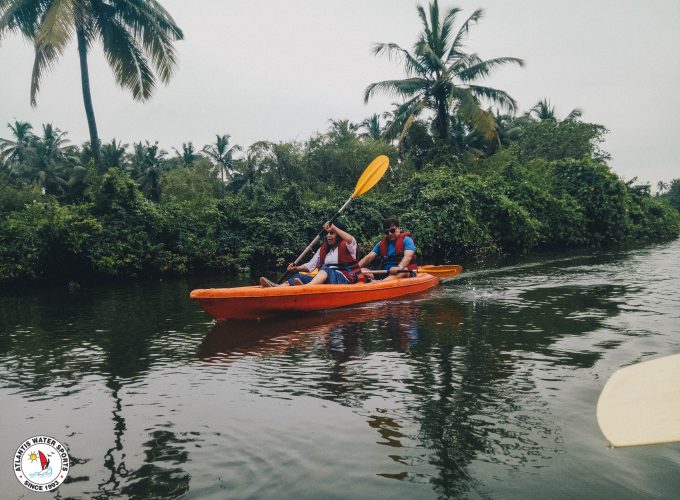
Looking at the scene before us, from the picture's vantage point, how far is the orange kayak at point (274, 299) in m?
6.63

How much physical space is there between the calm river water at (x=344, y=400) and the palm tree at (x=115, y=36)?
30.7 ft

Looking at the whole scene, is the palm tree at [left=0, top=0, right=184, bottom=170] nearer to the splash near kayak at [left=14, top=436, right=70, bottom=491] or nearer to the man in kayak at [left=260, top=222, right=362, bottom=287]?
the man in kayak at [left=260, top=222, right=362, bottom=287]

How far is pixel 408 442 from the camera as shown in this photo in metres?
3.11

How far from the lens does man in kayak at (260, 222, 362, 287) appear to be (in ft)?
25.2

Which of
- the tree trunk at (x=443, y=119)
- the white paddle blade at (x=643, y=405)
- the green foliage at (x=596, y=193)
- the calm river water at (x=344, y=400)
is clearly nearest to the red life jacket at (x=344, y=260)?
the calm river water at (x=344, y=400)

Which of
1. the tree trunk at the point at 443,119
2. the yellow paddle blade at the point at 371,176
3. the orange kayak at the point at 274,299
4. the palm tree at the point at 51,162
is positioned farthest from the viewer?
the palm tree at the point at 51,162

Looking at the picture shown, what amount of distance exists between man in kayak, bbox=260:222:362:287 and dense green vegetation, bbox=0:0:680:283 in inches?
301

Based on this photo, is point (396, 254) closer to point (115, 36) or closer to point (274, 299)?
point (274, 299)

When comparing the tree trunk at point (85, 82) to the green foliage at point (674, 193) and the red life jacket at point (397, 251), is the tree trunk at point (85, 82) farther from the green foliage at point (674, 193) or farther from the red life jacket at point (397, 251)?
the green foliage at point (674, 193)

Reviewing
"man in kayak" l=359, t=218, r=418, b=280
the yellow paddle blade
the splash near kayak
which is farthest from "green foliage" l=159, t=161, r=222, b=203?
the splash near kayak

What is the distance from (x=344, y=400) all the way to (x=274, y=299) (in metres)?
3.15

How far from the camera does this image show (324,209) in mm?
17219

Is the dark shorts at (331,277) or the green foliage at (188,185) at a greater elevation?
the green foliage at (188,185)

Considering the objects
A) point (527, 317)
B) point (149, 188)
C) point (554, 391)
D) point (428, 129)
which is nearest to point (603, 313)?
point (527, 317)
